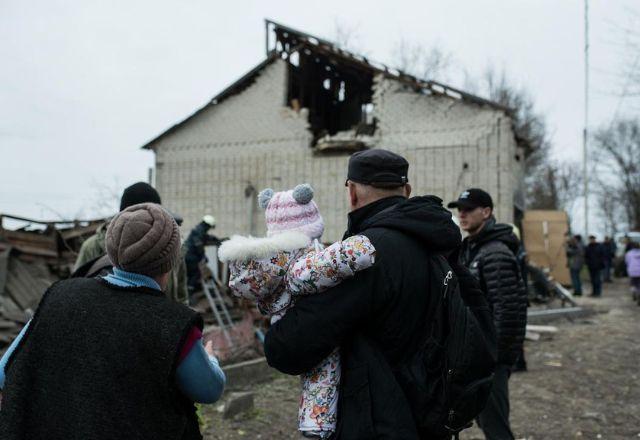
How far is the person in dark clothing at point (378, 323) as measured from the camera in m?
1.84

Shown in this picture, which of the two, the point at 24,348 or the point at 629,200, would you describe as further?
the point at 629,200

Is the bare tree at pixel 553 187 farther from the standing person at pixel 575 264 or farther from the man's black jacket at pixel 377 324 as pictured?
the man's black jacket at pixel 377 324

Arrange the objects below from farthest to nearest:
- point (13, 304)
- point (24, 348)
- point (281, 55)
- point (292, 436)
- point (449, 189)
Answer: point (281, 55) → point (449, 189) → point (13, 304) → point (292, 436) → point (24, 348)

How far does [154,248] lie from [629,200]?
4356 cm

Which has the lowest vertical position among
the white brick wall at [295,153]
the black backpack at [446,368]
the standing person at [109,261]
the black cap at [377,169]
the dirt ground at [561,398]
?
the dirt ground at [561,398]

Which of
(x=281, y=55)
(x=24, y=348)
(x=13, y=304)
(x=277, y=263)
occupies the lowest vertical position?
(x=13, y=304)

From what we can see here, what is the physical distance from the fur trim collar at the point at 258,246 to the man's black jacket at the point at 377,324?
0.21 meters

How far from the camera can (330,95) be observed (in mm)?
16906

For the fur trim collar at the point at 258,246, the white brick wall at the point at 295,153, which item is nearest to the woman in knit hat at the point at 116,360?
the fur trim collar at the point at 258,246

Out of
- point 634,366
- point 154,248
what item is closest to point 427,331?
point 154,248

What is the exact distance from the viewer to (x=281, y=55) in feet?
48.9

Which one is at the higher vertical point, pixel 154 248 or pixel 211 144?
pixel 211 144

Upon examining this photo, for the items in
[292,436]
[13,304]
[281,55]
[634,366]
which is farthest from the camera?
[281,55]

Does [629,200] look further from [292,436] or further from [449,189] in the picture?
[292,436]
